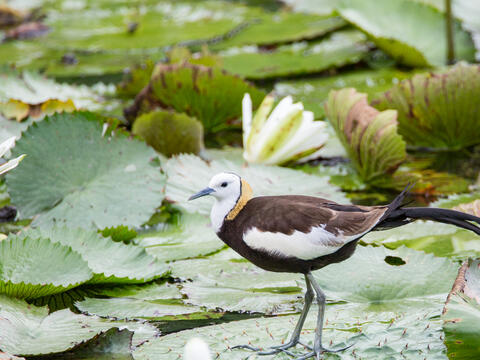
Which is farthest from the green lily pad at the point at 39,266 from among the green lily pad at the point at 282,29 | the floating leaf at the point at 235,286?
the green lily pad at the point at 282,29

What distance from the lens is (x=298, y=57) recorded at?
493cm

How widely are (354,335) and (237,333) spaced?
310 mm

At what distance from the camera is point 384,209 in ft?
5.65

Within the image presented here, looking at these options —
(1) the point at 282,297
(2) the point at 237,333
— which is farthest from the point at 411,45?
(2) the point at 237,333

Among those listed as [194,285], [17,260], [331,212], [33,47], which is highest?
[331,212]

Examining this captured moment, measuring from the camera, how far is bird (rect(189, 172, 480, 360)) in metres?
1.71

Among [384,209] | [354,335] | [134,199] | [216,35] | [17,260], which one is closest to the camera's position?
[384,209]

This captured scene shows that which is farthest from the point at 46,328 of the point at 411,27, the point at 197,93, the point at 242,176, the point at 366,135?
the point at 411,27

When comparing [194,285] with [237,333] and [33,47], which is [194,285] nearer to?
[237,333]

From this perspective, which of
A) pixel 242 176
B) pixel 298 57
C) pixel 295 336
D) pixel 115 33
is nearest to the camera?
pixel 295 336

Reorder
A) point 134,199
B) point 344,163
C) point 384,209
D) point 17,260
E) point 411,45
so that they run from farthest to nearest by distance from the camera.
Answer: point 411,45 → point 344,163 → point 134,199 → point 17,260 → point 384,209

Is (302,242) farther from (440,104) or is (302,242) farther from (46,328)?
(440,104)

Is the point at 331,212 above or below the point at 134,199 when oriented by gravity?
above

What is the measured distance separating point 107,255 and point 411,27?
3081 millimetres
